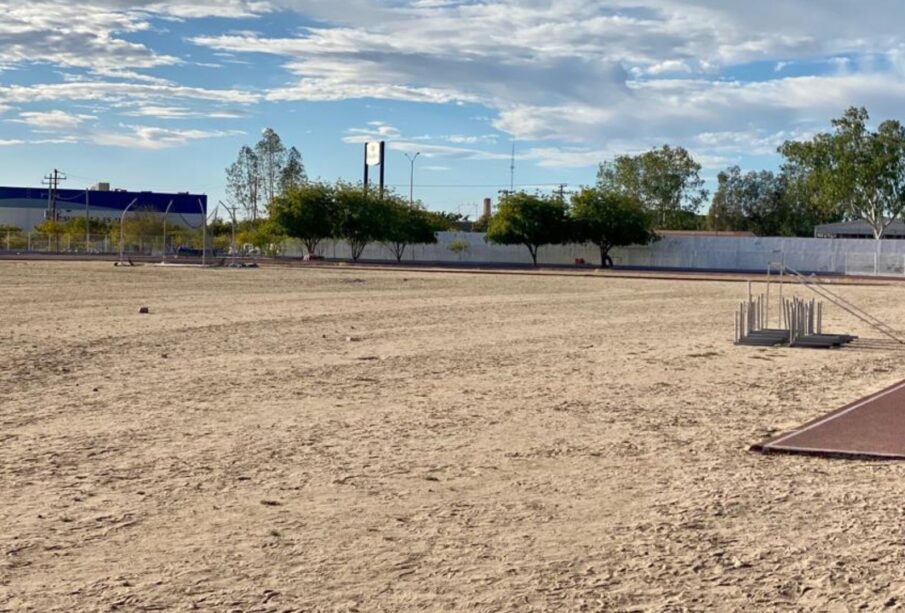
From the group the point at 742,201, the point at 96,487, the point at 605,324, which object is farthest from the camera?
the point at 742,201

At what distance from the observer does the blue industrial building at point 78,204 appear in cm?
14412

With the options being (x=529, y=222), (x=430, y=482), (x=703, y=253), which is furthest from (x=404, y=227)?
(x=430, y=482)

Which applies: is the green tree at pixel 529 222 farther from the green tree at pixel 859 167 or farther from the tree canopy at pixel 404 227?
the green tree at pixel 859 167

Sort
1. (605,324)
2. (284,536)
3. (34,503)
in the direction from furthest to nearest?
(605,324) → (34,503) → (284,536)

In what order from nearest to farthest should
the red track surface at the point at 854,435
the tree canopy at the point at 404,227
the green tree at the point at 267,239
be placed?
the red track surface at the point at 854,435, the tree canopy at the point at 404,227, the green tree at the point at 267,239

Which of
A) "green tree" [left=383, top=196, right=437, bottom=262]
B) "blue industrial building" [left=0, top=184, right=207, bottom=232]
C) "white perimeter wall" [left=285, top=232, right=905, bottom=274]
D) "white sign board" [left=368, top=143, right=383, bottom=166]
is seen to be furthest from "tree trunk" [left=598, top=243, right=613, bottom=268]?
"blue industrial building" [left=0, top=184, right=207, bottom=232]

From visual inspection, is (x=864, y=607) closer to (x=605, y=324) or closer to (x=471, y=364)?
(x=471, y=364)

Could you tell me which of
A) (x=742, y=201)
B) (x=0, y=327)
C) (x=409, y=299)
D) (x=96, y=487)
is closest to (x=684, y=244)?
(x=742, y=201)

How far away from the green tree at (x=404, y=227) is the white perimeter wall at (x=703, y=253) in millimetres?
2002

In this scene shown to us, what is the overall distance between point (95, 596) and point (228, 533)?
129cm

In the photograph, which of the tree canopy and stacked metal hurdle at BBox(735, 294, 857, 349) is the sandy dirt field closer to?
stacked metal hurdle at BBox(735, 294, 857, 349)

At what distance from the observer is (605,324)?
24.8 metres

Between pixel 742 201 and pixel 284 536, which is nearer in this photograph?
pixel 284 536

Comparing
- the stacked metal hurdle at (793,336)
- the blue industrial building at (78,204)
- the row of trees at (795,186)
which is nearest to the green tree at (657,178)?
A: the row of trees at (795,186)
